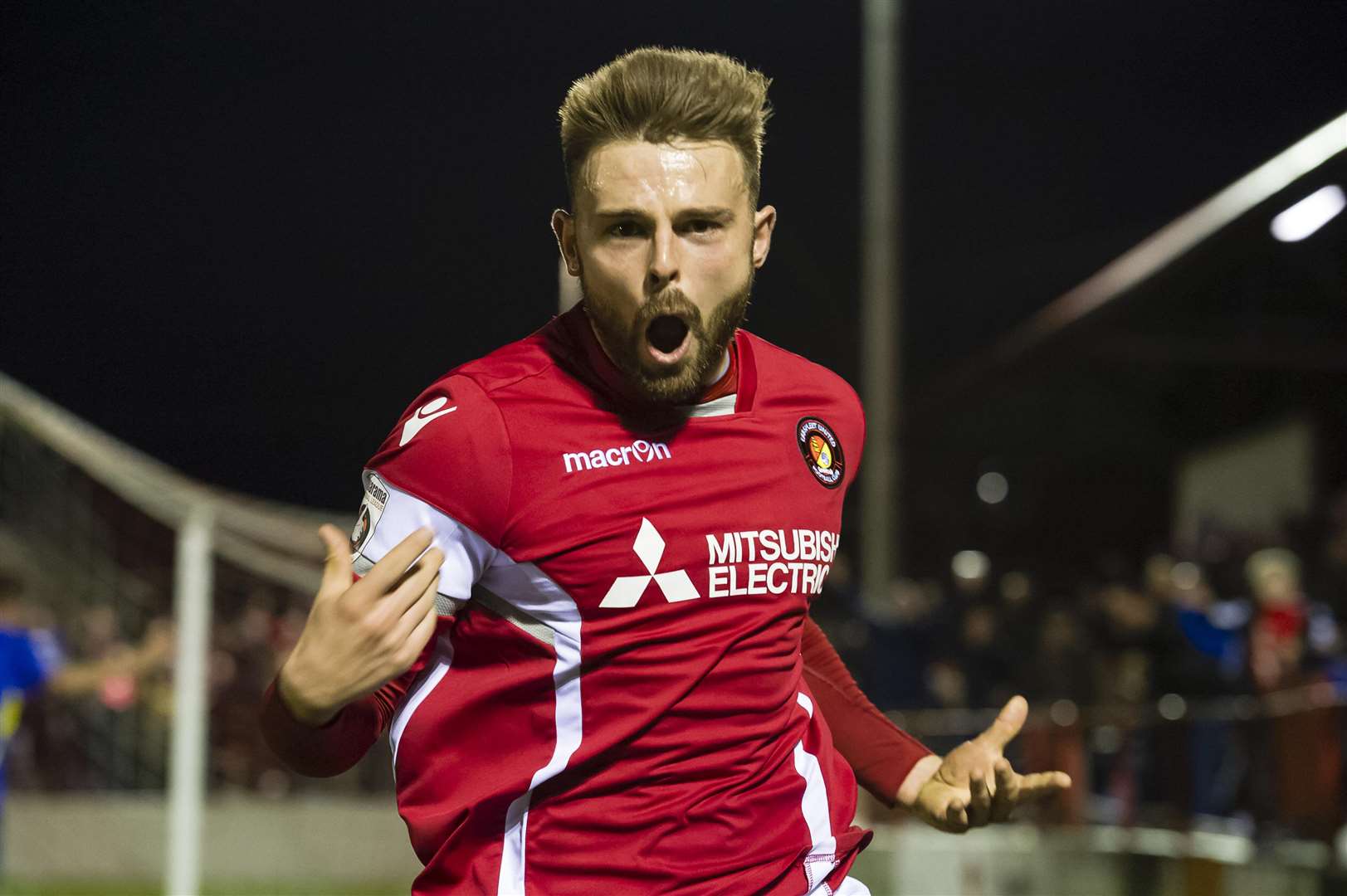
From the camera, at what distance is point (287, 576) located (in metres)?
11.9

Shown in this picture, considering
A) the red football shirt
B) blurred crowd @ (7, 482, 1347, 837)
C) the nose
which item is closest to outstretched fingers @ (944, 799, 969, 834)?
the red football shirt

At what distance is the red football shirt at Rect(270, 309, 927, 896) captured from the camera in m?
2.55

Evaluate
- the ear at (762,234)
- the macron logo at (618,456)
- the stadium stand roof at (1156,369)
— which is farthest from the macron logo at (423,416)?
the stadium stand roof at (1156,369)

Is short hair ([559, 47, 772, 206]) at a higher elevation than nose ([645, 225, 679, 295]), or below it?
higher

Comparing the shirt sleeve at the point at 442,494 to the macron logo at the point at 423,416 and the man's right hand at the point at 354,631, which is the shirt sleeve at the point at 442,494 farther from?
the man's right hand at the point at 354,631

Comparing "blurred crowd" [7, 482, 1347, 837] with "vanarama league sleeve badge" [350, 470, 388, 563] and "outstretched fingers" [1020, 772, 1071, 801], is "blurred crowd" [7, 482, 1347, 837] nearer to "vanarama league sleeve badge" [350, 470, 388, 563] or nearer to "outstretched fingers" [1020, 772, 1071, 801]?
"outstretched fingers" [1020, 772, 1071, 801]

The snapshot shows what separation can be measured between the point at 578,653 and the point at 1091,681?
8.19 metres

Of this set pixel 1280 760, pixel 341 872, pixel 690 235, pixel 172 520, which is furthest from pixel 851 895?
pixel 341 872

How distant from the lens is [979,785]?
2.87m

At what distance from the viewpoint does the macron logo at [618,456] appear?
2646 millimetres

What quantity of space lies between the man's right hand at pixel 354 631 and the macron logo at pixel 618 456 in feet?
1.39

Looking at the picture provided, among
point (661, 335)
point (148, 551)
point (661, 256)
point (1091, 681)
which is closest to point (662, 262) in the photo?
point (661, 256)

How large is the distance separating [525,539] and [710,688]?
0.36 metres

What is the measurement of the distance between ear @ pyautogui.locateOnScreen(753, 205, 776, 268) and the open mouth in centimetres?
25
